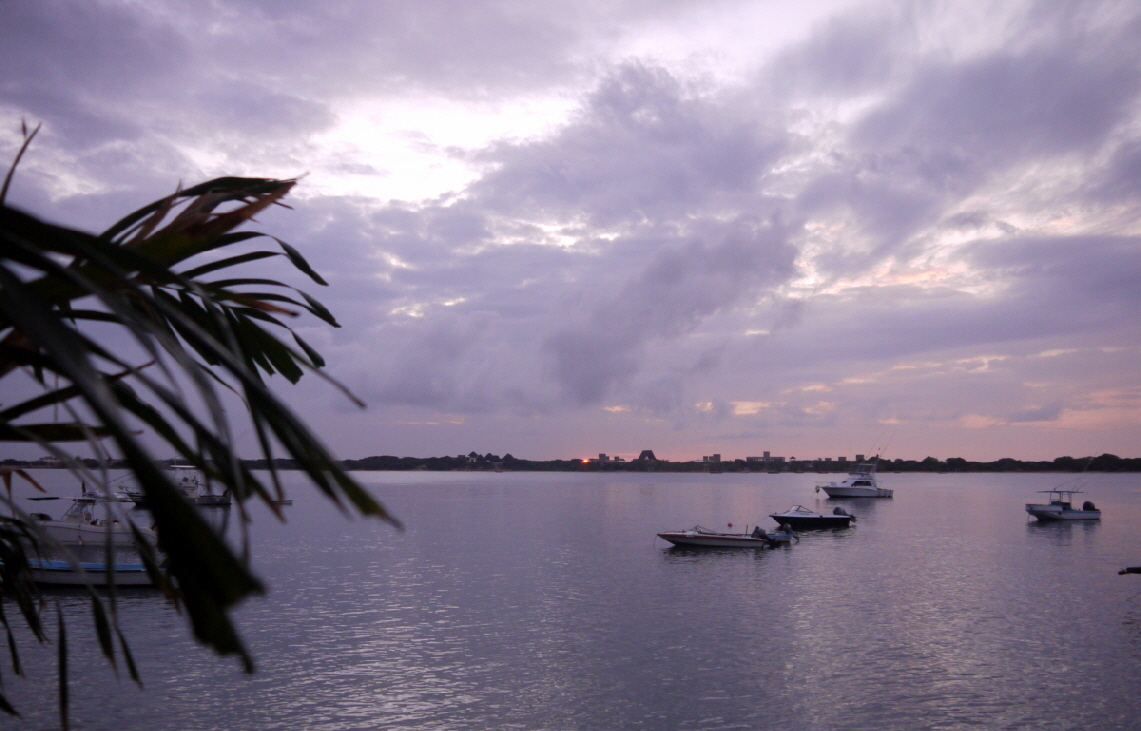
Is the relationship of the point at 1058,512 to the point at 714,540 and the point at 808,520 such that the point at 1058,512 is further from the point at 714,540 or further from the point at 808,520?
the point at 714,540

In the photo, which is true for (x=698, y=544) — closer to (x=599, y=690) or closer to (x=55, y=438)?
(x=599, y=690)

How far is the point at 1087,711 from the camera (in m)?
22.0

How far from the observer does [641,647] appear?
27.8 meters

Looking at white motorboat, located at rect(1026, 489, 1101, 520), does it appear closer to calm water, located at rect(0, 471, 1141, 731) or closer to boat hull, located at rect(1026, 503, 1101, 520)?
boat hull, located at rect(1026, 503, 1101, 520)

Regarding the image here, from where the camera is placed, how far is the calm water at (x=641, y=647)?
2145 centimetres

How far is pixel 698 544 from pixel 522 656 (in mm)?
28243

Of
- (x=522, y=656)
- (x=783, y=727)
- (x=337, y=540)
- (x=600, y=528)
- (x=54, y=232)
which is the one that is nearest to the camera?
(x=54, y=232)

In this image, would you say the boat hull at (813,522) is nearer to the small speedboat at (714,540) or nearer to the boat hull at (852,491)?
the small speedboat at (714,540)

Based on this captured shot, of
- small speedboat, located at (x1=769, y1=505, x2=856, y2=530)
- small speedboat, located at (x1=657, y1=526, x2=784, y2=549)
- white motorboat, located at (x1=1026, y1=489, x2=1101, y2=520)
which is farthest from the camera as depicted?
white motorboat, located at (x1=1026, y1=489, x2=1101, y2=520)

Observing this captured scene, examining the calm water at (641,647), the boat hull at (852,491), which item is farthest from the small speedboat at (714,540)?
A: the boat hull at (852,491)

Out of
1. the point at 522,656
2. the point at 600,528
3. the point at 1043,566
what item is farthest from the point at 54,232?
the point at 600,528

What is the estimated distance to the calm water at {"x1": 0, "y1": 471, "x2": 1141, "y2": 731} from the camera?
70.4 ft

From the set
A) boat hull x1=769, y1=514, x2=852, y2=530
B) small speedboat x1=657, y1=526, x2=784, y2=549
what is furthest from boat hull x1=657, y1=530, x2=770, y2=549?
boat hull x1=769, y1=514, x2=852, y2=530

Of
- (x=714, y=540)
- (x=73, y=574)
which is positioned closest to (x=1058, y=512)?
(x=714, y=540)
